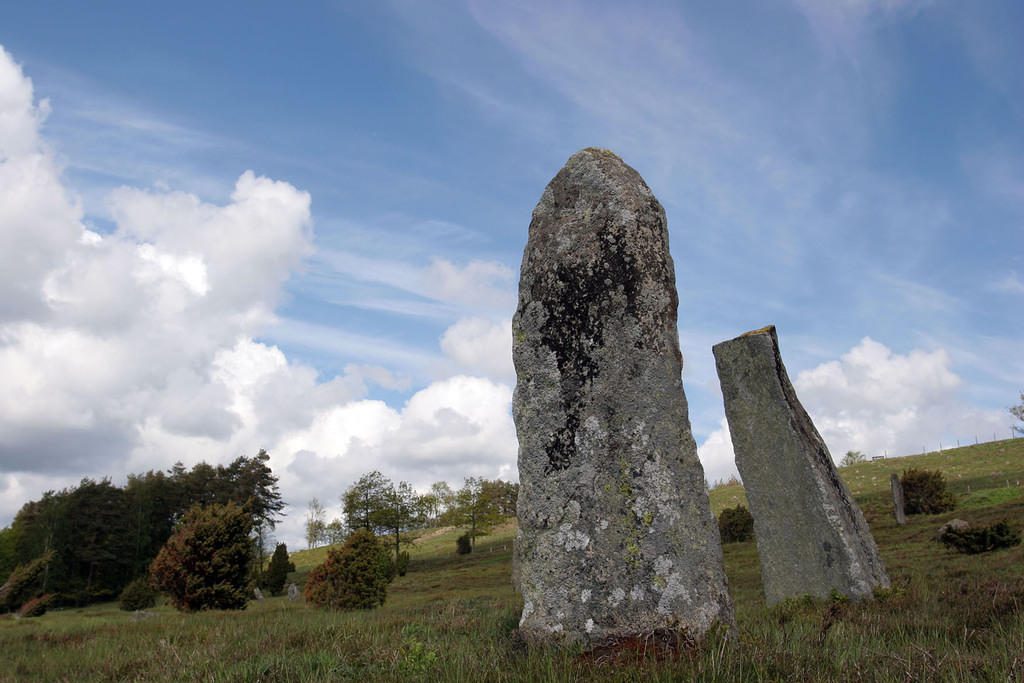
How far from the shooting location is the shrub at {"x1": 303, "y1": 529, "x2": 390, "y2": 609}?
20.7 metres

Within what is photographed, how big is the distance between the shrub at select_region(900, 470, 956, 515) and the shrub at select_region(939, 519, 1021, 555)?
15328mm

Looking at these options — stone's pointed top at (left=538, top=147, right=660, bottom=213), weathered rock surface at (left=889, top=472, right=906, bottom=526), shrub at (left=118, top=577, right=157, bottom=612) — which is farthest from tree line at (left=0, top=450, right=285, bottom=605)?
→ stone's pointed top at (left=538, top=147, right=660, bottom=213)

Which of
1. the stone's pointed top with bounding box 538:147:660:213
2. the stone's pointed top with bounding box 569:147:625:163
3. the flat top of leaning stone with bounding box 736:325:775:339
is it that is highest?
the stone's pointed top with bounding box 569:147:625:163

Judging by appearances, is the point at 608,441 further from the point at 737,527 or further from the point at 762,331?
the point at 737,527

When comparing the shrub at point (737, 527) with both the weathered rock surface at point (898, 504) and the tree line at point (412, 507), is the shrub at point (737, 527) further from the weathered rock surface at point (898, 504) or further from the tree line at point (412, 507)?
the tree line at point (412, 507)

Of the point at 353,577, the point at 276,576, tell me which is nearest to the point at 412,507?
the point at 276,576

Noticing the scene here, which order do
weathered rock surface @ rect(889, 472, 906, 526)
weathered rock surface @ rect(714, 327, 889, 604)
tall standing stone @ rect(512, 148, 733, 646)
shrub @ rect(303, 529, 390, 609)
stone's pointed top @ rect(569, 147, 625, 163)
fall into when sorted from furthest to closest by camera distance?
weathered rock surface @ rect(889, 472, 906, 526) → shrub @ rect(303, 529, 390, 609) → weathered rock surface @ rect(714, 327, 889, 604) → stone's pointed top @ rect(569, 147, 625, 163) → tall standing stone @ rect(512, 148, 733, 646)

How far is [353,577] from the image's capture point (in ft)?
68.9

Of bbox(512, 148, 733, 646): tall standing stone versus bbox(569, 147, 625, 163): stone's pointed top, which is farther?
bbox(569, 147, 625, 163): stone's pointed top

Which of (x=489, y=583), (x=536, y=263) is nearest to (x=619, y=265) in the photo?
(x=536, y=263)

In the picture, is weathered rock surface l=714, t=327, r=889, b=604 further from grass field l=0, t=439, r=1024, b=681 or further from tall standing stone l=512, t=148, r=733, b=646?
tall standing stone l=512, t=148, r=733, b=646

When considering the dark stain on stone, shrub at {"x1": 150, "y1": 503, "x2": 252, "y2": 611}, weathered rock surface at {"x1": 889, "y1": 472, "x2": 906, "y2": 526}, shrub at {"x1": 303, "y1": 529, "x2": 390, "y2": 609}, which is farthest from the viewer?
weathered rock surface at {"x1": 889, "y1": 472, "x2": 906, "y2": 526}

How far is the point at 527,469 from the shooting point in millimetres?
5336

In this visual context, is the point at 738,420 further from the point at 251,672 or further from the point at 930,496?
the point at 930,496
